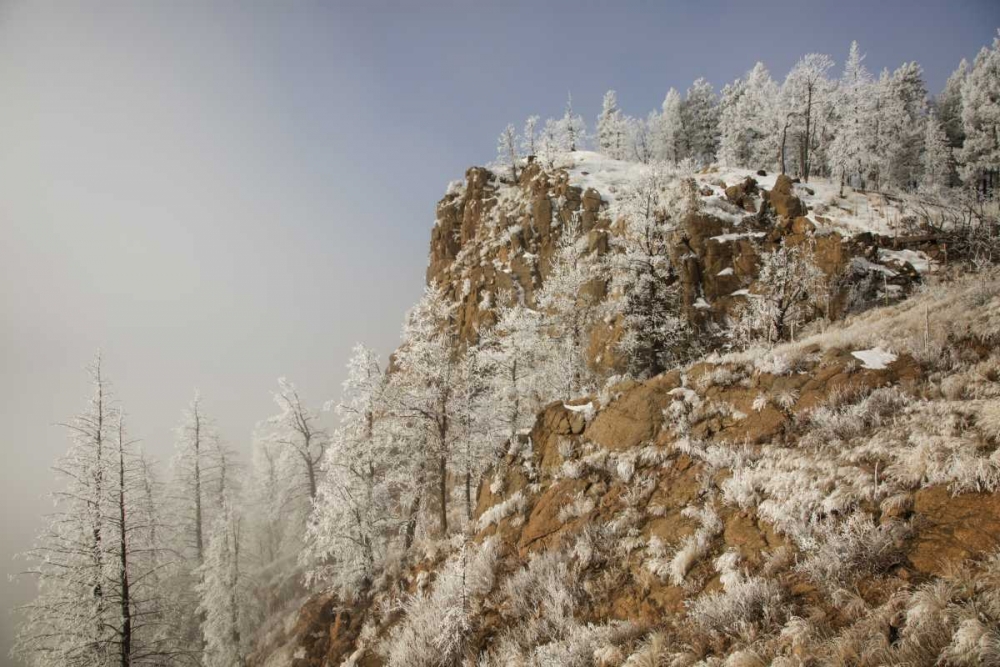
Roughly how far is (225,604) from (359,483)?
9532mm

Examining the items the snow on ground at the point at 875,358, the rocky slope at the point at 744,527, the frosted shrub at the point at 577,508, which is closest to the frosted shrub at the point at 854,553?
the rocky slope at the point at 744,527

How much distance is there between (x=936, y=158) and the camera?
40.3 m

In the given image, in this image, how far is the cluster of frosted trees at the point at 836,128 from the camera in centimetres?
3559

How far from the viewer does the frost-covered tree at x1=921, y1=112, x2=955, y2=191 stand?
40.2 m

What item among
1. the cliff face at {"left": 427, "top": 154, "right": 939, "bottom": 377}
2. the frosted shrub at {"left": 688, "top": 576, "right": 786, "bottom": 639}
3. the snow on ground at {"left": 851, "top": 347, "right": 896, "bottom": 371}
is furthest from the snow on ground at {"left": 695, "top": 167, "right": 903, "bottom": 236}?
the frosted shrub at {"left": 688, "top": 576, "right": 786, "bottom": 639}

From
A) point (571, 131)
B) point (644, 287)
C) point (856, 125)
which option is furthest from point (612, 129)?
point (644, 287)

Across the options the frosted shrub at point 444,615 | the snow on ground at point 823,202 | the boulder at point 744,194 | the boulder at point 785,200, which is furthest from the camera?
the boulder at point 744,194

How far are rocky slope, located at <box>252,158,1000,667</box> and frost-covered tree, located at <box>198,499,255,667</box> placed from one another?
22.2ft

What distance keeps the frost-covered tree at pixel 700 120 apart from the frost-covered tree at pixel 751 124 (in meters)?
5.02

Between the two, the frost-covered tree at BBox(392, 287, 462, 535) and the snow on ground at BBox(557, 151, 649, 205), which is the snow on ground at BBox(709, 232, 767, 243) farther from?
the frost-covered tree at BBox(392, 287, 462, 535)

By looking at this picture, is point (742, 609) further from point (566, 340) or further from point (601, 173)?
point (601, 173)

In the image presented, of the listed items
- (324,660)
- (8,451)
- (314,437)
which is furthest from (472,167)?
(8,451)

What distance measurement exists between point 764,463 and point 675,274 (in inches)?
862

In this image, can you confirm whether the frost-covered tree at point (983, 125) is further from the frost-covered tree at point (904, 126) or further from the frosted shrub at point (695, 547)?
the frosted shrub at point (695, 547)
